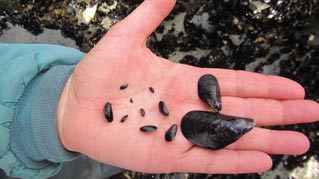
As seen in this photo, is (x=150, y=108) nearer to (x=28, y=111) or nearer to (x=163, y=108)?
(x=163, y=108)

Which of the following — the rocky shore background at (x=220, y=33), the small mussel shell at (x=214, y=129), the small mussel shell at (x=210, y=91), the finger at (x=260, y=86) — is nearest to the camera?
the small mussel shell at (x=214, y=129)

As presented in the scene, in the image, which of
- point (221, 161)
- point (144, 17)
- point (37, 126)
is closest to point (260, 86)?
point (221, 161)

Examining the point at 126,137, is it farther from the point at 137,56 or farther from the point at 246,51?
the point at 246,51

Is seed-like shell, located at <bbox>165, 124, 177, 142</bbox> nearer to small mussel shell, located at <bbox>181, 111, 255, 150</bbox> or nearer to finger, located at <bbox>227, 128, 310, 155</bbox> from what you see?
small mussel shell, located at <bbox>181, 111, 255, 150</bbox>

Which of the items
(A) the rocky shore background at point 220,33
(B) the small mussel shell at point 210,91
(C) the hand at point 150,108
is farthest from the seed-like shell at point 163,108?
(A) the rocky shore background at point 220,33

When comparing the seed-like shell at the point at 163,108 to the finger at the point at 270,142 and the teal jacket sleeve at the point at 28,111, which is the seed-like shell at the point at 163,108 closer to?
the finger at the point at 270,142

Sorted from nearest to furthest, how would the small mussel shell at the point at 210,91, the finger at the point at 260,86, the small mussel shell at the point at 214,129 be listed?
the small mussel shell at the point at 214,129, the small mussel shell at the point at 210,91, the finger at the point at 260,86
